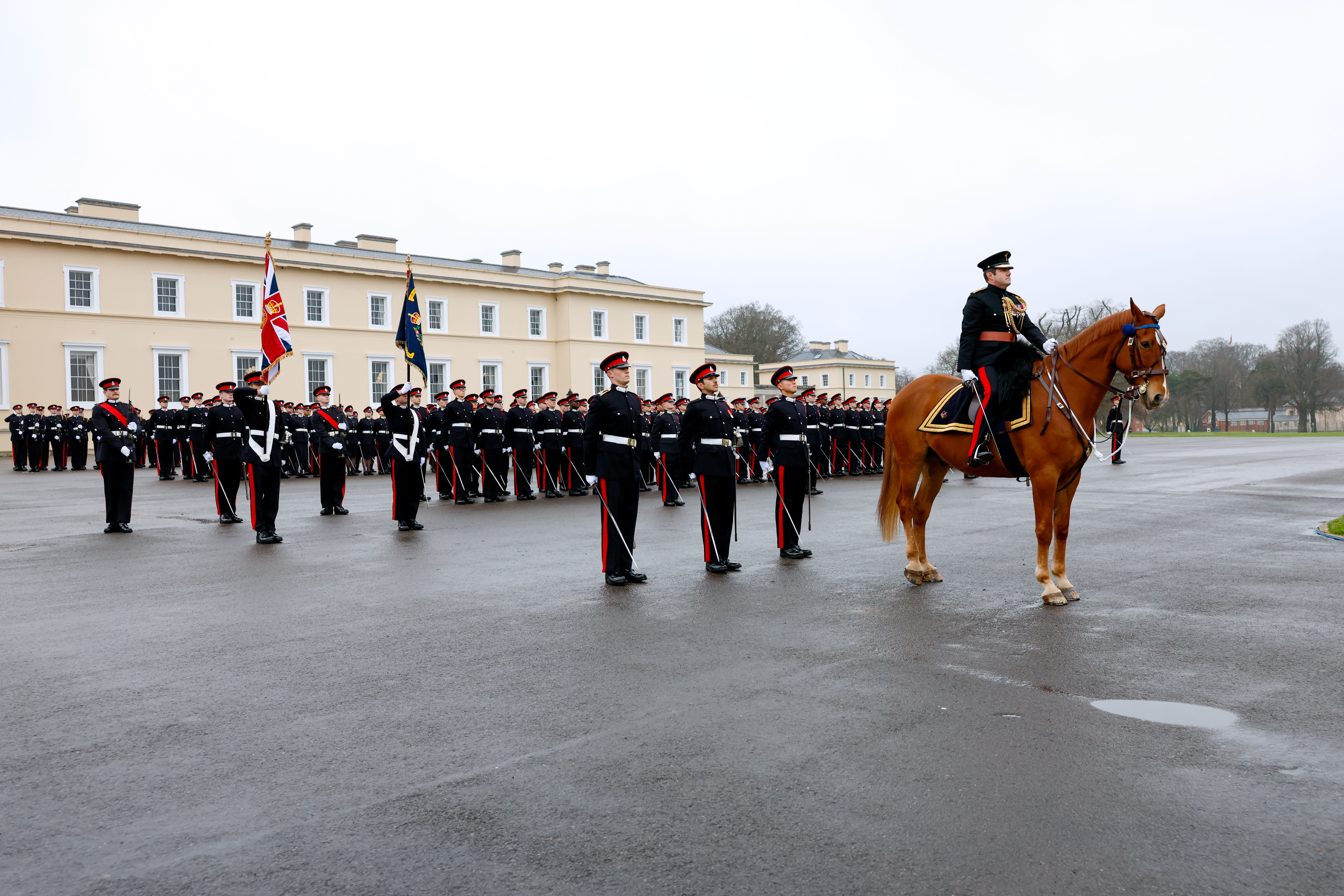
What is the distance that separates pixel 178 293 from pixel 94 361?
4.76m

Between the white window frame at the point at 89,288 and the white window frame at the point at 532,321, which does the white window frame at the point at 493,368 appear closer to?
the white window frame at the point at 532,321

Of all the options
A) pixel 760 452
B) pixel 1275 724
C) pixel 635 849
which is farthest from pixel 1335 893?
pixel 760 452

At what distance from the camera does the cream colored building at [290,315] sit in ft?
132

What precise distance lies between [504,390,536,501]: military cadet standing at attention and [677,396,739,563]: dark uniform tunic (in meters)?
9.45

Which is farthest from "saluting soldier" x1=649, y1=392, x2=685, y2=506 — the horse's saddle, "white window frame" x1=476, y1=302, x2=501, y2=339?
"white window frame" x1=476, y1=302, x2=501, y2=339

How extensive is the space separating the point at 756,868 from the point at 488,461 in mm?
16291

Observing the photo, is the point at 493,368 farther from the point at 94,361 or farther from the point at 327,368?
the point at 94,361

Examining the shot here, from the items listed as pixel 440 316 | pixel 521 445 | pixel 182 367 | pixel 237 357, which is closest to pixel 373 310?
pixel 440 316

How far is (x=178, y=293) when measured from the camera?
4388 cm

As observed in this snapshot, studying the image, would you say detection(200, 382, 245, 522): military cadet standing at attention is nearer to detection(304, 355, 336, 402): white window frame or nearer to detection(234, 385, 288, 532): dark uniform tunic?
detection(234, 385, 288, 532): dark uniform tunic

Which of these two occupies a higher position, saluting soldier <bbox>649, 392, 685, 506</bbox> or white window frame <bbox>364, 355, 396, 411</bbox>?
white window frame <bbox>364, 355, 396, 411</bbox>

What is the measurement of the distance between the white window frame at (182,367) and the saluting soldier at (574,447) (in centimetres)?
2928

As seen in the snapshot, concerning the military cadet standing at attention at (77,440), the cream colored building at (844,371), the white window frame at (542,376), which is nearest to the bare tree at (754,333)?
the cream colored building at (844,371)

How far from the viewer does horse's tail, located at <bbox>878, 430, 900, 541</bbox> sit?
29.9 ft
